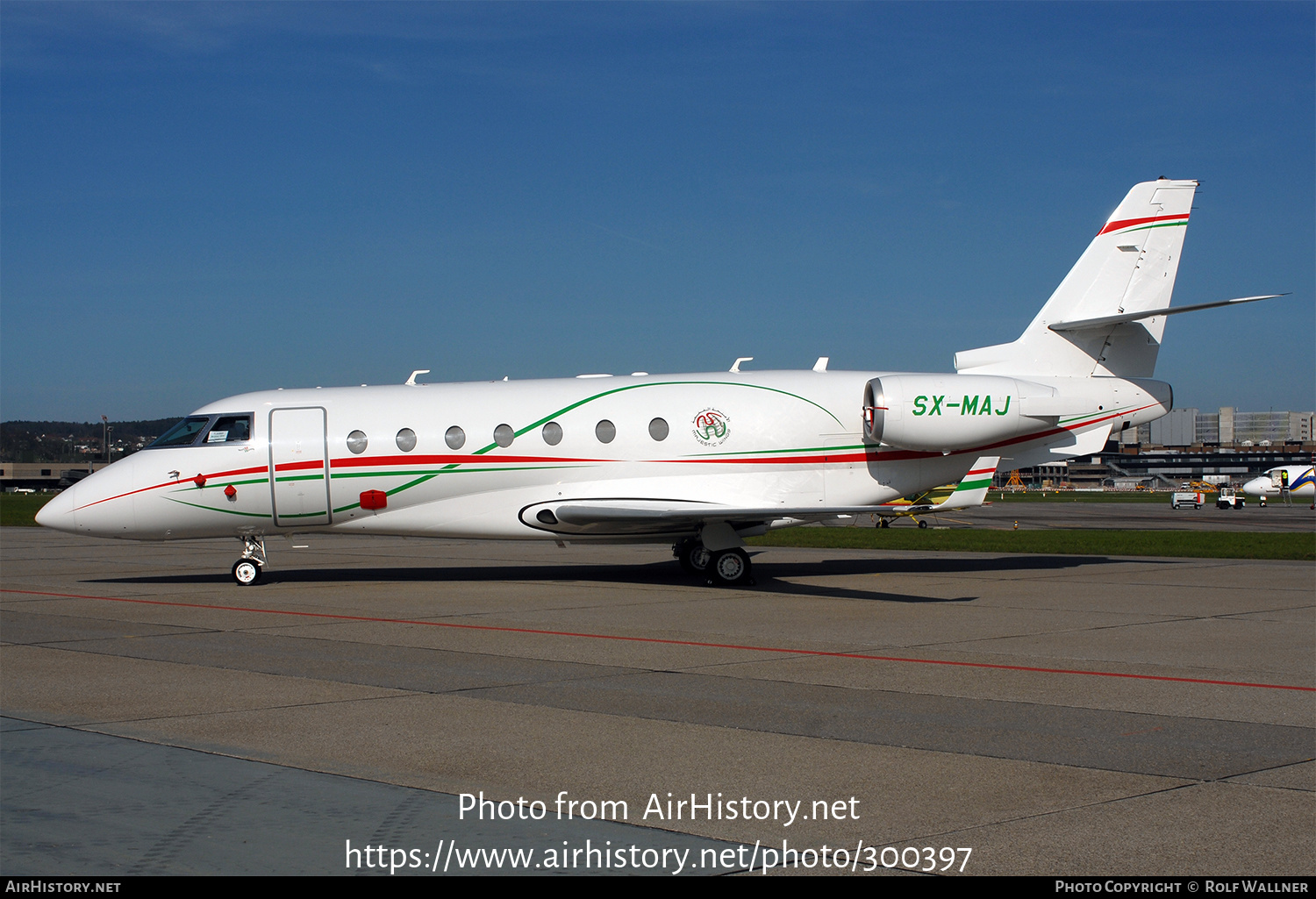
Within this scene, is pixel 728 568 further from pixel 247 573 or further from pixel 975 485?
pixel 247 573

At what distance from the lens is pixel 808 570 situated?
68.7 ft

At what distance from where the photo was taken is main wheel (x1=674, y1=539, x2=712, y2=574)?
19.4 meters

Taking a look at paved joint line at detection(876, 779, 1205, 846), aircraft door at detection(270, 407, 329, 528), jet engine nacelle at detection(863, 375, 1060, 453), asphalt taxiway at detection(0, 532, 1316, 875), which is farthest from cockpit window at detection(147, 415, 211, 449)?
paved joint line at detection(876, 779, 1205, 846)

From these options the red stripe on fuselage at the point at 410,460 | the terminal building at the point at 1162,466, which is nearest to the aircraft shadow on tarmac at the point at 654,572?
the red stripe on fuselage at the point at 410,460

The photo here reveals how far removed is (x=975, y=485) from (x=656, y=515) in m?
6.39

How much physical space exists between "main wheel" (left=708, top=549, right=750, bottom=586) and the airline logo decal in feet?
6.02

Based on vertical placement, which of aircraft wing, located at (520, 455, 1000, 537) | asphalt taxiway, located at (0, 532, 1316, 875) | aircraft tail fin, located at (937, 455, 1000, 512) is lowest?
asphalt taxiway, located at (0, 532, 1316, 875)

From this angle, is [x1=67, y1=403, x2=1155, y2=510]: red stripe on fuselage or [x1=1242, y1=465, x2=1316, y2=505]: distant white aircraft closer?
[x1=67, y1=403, x2=1155, y2=510]: red stripe on fuselage

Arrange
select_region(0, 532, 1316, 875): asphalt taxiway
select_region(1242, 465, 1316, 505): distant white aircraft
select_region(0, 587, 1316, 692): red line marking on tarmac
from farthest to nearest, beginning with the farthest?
1. select_region(1242, 465, 1316, 505): distant white aircraft
2. select_region(0, 587, 1316, 692): red line marking on tarmac
3. select_region(0, 532, 1316, 875): asphalt taxiway

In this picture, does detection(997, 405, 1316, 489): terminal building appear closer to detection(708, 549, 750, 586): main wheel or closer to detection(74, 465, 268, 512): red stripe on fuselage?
detection(708, 549, 750, 586): main wheel

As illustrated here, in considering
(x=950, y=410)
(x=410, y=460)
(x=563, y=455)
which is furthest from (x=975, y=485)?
(x=410, y=460)

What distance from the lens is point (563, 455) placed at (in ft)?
60.7

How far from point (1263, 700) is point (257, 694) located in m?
8.04

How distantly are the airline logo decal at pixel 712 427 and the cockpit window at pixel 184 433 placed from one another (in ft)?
27.0
